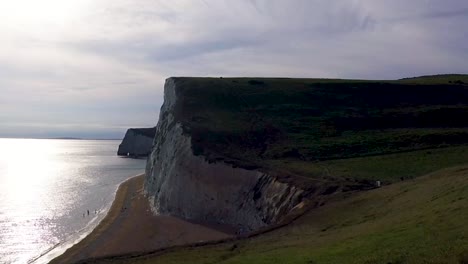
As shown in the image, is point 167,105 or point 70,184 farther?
point 70,184

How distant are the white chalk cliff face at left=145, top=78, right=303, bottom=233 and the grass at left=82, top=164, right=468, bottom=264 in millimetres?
8167

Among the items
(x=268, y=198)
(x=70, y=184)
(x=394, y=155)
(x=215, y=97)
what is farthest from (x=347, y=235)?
(x=70, y=184)

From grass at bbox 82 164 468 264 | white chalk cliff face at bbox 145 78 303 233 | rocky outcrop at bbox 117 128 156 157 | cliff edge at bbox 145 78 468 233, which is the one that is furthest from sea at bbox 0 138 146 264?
rocky outcrop at bbox 117 128 156 157

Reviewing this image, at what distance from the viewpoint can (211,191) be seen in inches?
2023

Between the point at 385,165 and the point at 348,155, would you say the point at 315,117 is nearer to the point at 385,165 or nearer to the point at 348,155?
the point at 348,155

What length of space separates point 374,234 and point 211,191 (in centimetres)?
3111

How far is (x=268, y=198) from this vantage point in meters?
42.2

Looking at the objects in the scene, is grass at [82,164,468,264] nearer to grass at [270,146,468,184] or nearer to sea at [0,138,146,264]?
grass at [270,146,468,184]

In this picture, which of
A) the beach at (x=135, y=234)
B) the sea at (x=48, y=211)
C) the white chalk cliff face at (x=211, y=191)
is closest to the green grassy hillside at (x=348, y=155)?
the white chalk cliff face at (x=211, y=191)

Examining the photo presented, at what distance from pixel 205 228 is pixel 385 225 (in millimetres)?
27169

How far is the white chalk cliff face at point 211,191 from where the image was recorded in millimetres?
41375

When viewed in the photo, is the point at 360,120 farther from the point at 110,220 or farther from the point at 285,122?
the point at 110,220

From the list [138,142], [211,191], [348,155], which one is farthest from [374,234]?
[138,142]

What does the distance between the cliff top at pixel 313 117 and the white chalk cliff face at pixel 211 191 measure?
1819 millimetres
